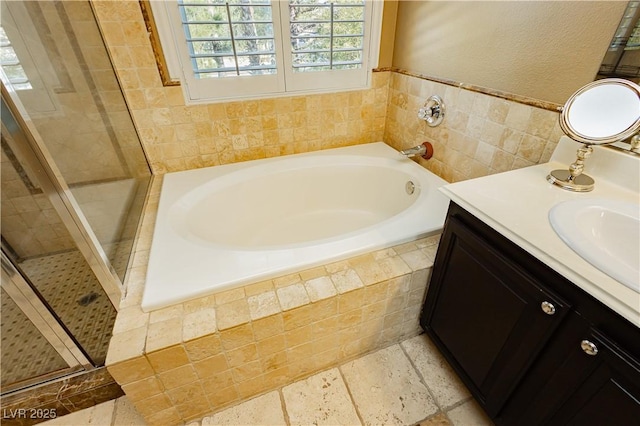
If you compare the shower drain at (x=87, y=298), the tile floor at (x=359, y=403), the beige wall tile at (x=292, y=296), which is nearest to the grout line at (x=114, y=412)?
the tile floor at (x=359, y=403)

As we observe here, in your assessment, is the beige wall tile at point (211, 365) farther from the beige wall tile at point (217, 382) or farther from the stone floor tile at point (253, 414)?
→ the stone floor tile at point (253, 414)

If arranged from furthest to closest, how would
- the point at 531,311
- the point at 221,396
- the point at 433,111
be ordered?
the point at 433,111
the point at 221,396
the point at 531,311

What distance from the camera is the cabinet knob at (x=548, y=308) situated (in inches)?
26.0

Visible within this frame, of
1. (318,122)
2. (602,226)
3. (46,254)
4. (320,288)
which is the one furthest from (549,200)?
(46,254)

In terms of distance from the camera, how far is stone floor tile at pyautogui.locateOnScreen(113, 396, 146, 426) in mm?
1060

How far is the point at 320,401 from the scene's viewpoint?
1.12 meters

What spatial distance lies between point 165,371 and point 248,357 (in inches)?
9.7

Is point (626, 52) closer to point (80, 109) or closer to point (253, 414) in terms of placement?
point (253, 414)

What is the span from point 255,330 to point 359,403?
549 mm

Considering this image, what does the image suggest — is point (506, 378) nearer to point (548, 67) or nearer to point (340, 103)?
point (548, 67)

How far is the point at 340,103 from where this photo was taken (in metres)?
1.80

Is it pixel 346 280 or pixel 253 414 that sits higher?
pixel 346 280

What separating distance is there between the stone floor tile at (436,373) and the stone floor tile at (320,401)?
0.34 meters

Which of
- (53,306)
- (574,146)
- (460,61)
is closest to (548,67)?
(574,146)
